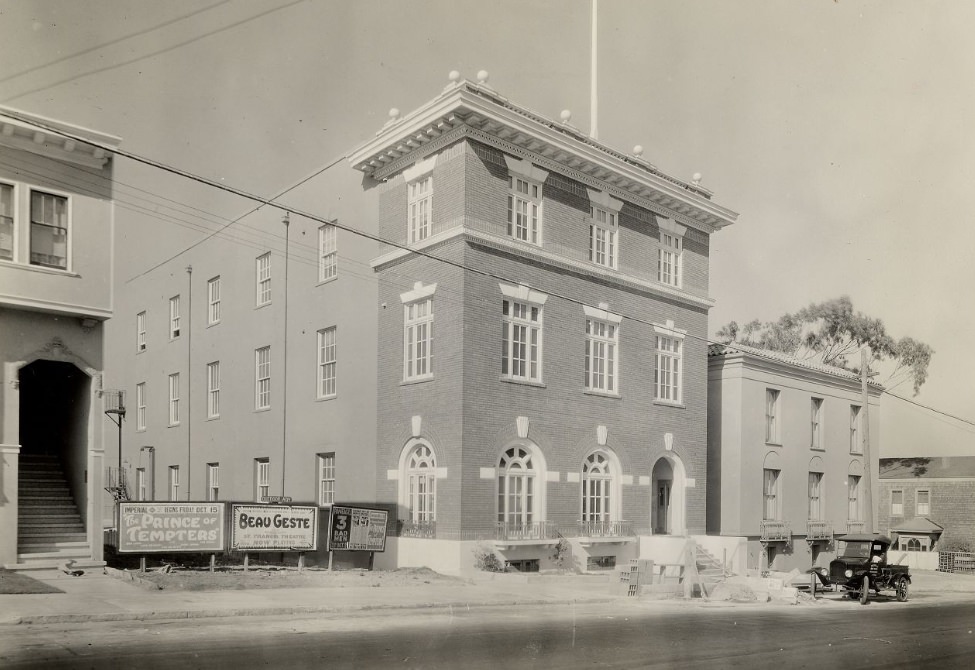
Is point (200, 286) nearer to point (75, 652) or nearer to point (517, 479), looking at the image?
point (517, 479)

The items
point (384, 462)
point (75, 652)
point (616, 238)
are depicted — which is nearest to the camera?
point (75, 652)

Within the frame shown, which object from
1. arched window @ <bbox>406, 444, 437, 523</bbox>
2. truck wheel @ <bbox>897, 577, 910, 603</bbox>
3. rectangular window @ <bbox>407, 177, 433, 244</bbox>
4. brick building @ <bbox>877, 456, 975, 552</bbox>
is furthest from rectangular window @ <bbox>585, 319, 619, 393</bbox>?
brick building @ <bbox>877, 456, 975, 552</bbox>

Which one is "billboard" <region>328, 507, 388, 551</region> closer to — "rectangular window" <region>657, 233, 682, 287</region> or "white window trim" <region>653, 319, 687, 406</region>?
"white window trim" <region>653, 319, 687, 406</region>

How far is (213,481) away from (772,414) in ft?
69.4

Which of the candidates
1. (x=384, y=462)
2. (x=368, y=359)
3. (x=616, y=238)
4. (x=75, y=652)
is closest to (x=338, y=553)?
(x=384, y=462)

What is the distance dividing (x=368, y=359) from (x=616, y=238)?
8.47 m

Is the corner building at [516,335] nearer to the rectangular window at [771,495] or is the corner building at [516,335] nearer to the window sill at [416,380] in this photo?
the window sill at [416,380]

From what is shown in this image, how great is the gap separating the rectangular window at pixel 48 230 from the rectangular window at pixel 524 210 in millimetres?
10994

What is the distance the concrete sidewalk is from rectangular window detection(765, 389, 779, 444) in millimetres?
11811

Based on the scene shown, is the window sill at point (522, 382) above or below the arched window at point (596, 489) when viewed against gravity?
above

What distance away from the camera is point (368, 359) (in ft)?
84.8

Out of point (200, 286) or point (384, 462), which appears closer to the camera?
point (384, 462)

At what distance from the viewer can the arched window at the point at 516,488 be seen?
933 inches

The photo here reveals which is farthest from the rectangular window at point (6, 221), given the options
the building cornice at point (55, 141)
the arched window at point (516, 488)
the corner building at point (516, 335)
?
the arched window at point (516, 488)
